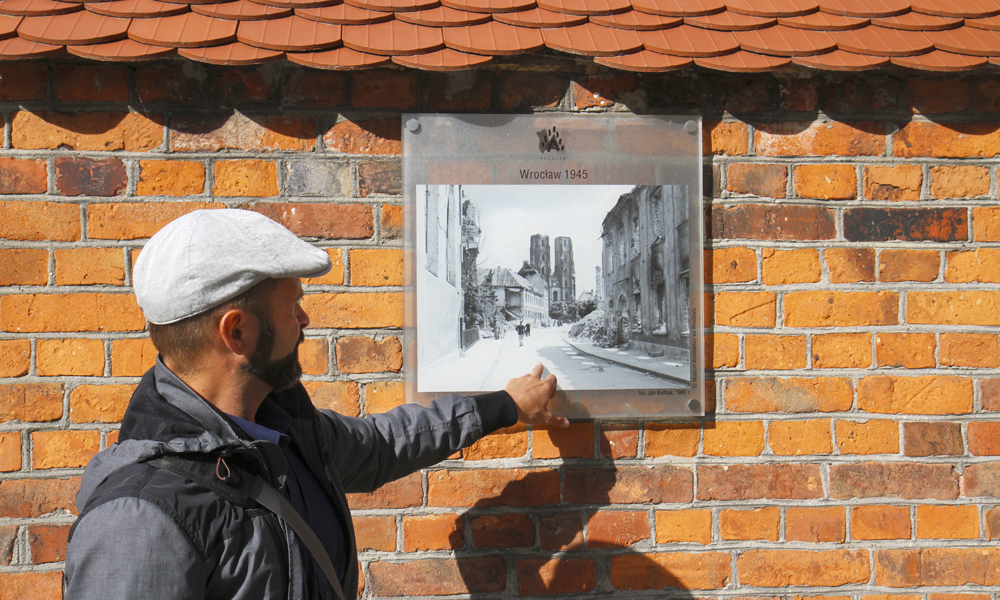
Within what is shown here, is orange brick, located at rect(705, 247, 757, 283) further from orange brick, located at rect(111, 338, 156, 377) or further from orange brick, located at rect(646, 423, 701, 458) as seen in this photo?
orange brick, located at rect(111, 338, 156, 377)

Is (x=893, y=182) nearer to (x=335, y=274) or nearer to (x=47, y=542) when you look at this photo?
(x=335, y=274)

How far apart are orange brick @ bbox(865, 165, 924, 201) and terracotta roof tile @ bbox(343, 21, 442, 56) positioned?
1290 millimetres

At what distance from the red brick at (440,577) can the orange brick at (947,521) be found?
48.6 inches

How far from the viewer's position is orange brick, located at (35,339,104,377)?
1.64 metres

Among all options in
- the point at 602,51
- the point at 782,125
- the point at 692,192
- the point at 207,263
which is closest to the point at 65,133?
the point at 207,263

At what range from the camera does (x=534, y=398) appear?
165cm

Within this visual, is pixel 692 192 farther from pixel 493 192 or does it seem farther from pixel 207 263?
pixel 207 263

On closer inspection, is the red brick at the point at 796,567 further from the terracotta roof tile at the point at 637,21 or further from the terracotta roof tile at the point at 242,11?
the terracotta roof tile at the point at 242,11

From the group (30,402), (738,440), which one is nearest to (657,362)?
(738,440)

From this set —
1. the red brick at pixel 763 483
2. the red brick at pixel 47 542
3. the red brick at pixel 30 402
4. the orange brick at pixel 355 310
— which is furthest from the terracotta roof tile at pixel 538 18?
the red brick at pixel 47 542

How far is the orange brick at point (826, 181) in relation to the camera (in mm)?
1764

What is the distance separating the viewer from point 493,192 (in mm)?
1723

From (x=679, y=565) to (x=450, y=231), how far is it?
117cm

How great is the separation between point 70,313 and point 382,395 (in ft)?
2.84
